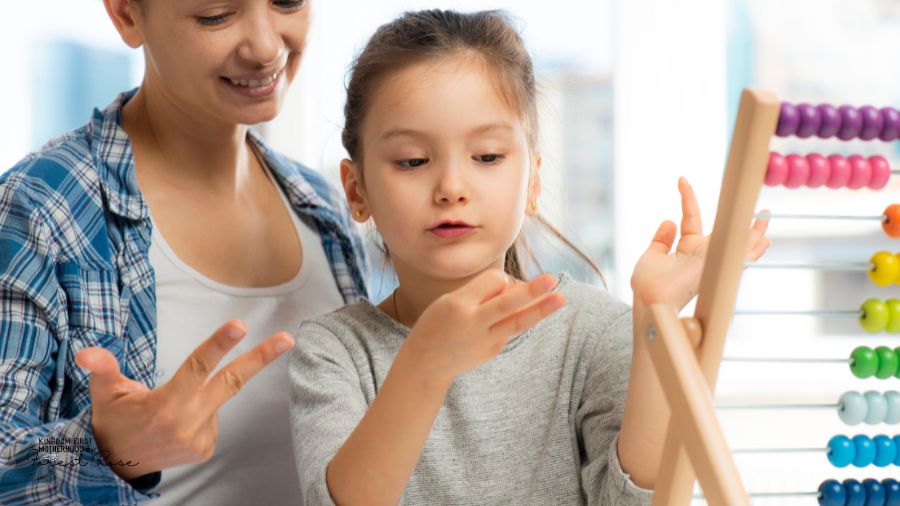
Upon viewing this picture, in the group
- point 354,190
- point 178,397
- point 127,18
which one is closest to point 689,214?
point 354,190

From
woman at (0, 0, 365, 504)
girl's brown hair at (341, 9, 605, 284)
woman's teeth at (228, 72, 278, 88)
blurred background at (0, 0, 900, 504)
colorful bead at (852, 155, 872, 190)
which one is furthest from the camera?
blurred background at (0, 0, 900, 504)

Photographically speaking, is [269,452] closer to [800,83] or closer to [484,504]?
[484,504]

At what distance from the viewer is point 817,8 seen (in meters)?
2.80

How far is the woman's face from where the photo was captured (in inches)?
53.6

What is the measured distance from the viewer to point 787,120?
920 mm

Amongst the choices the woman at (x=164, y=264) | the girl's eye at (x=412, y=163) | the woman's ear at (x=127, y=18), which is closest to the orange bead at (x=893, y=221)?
the girl's eye at (x=412, y=163)

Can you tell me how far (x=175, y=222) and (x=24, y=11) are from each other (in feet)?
5.18

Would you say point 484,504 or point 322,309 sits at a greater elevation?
point 322,309

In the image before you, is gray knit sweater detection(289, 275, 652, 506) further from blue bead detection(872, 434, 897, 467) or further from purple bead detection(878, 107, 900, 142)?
purple bead detection(878, 107, 900, 142)

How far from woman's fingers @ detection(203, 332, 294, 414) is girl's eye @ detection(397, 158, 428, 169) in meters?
0.35

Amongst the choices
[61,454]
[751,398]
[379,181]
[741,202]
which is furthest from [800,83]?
[61,454]

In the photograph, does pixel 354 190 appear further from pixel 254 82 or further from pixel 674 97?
pixel 674 97

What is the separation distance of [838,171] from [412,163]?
50 centimetres

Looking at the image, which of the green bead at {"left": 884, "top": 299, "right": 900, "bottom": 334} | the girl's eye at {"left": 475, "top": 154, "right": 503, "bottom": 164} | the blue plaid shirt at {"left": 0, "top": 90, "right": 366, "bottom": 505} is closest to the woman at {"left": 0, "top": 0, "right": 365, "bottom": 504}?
the blue plaid shirt at {"left": 0, "top": 90, "right": 366, "bottom": 505}
